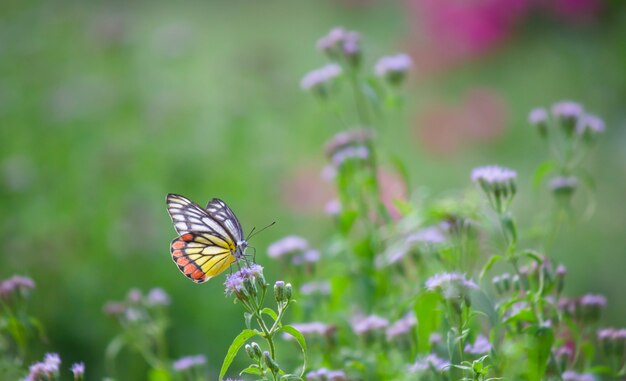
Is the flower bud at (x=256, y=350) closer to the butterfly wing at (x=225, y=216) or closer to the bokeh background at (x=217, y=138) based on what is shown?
the butterfly wing at (x=225, y=216)

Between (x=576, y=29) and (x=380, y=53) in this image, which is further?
(x=380, y=53)

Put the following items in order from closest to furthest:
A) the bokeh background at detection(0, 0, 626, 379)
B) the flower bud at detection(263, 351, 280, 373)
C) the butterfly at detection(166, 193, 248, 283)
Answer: the flower bud at detection(263, 351, 280, 373) → the butterfly at detection(166, 193, 248, 283) → the bokeh background at detection(0, 0, 626, 379)

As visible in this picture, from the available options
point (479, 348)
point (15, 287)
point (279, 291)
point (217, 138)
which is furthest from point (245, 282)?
point (217, 138)

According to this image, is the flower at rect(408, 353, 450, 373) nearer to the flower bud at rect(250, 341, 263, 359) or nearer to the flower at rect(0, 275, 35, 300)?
the flower bud at rect(250, 341, 263, 359)

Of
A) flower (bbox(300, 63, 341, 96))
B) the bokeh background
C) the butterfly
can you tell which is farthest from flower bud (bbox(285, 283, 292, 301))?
the bokeh background

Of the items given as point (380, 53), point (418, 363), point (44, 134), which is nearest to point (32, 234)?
point (44, 134)

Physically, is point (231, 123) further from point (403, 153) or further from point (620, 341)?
point (620, 341)
